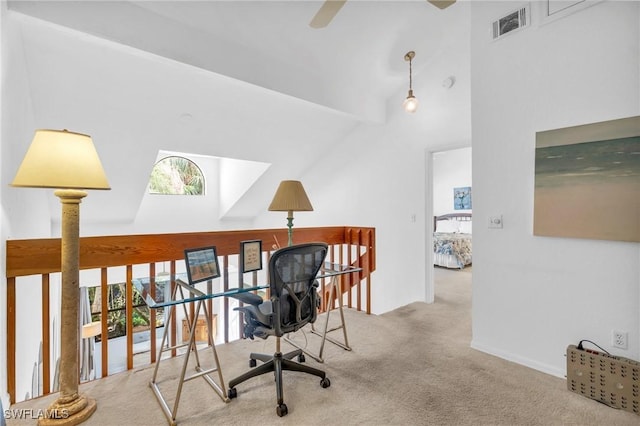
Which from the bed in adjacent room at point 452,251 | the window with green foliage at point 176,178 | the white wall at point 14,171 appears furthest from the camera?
the bed in adjacent room at point 452,251

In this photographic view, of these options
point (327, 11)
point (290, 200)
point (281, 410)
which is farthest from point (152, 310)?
point (327, 11)

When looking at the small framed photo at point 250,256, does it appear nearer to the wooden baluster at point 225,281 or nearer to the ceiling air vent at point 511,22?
the wooden baluster at point 225,281

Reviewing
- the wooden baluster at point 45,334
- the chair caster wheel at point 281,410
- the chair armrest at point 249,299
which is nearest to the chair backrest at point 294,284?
the chair armrest at point 249,299

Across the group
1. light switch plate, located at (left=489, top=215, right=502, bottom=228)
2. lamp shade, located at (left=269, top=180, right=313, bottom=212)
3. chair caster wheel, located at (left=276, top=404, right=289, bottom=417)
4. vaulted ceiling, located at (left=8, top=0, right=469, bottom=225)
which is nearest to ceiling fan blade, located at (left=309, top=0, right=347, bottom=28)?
vaulted ceiling, located at (left=8, top=0, right=469, bottom=225)

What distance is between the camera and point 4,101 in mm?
1747

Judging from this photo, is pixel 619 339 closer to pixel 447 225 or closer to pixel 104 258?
pixel 104 258

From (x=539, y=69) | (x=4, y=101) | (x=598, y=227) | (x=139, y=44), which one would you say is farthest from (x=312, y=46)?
(x=598, y=227)

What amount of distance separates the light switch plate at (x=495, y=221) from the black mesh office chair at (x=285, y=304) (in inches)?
59.6

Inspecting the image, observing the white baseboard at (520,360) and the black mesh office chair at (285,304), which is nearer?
the black mesh office chair at (285,304)

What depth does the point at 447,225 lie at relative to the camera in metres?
8.28

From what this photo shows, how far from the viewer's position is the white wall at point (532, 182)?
2.05m

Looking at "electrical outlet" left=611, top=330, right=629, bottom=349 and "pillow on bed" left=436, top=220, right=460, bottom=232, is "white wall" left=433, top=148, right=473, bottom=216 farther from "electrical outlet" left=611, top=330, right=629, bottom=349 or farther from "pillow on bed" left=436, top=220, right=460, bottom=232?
"electrical outlet" left=611, top=330, right=629, bottom=349

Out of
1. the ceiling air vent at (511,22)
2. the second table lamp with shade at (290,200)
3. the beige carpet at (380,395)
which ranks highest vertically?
the ceiling air vent at (511,22)

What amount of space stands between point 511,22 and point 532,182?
130cm
